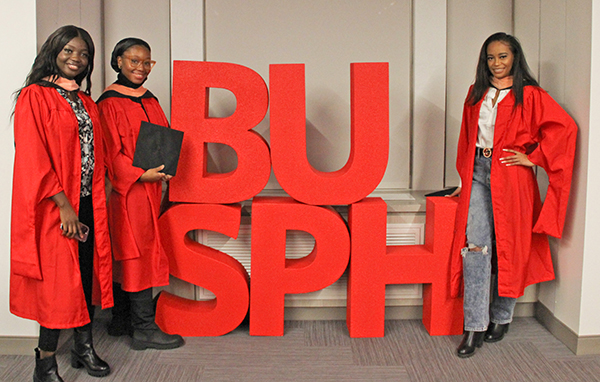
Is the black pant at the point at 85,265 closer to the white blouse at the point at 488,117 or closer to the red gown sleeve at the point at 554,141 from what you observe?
the white blouse at the point at 488,117

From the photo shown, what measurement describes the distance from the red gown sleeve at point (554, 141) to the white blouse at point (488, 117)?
0.47ft

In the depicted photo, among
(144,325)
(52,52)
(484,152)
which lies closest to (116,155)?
(52,52)

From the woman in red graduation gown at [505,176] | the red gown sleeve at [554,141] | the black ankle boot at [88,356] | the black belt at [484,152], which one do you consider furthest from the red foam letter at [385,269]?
the black ankle boot at [88,356]

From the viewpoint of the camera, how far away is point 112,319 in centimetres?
260

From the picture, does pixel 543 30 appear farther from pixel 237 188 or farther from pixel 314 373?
pixel 314 373

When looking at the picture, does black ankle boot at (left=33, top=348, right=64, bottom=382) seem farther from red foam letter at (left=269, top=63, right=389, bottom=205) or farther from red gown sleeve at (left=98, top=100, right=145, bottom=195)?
red foam letter at (left=269, top=63, right=389, bottom=205)

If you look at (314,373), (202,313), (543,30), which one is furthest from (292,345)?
(543,30)

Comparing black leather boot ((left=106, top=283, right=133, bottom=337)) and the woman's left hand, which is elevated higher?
the woman's left hand

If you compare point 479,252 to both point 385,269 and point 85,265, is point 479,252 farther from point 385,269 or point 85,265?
point 85,265

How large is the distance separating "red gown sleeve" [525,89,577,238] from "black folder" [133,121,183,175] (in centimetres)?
170

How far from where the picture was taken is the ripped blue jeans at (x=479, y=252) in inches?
95.0

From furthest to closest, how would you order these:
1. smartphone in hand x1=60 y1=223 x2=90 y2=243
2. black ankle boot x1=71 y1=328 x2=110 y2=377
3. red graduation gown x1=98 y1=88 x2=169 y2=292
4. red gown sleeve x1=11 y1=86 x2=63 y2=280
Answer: red graduation gown x1=98 y1=88 x2=169 y2=292
black ankle boot x1=71 y1=328 x2=110 y2=377
smartphone in hand x1=60 y1=223 x2=90 y2=243
red gown sleeve x1=11 y1=86 x2=63 y2=280

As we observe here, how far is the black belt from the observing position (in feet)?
7.86

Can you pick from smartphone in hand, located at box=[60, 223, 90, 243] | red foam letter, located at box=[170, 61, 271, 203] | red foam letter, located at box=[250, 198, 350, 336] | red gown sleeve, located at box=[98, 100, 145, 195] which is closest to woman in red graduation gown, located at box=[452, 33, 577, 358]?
red foam letter, located at box=[250, 198, 350, 336]
